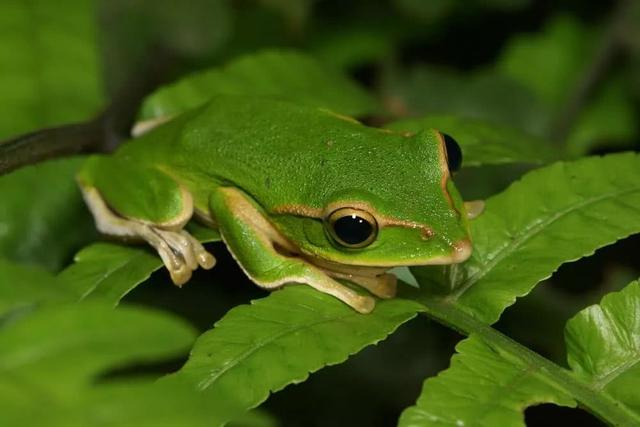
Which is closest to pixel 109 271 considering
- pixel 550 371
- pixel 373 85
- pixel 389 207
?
pixel 389 207

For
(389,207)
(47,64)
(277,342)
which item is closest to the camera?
(277,342)

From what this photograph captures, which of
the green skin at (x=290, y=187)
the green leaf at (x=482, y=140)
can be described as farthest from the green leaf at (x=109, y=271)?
the green leaf at (x=482, y=140)

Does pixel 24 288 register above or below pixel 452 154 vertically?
above

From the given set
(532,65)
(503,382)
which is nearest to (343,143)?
(503,382)

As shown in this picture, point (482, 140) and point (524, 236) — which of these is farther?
point (482, 140)

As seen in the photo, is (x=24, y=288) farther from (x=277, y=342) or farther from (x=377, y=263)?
(x=377, y=263)

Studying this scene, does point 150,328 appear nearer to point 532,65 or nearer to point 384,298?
point 384,298

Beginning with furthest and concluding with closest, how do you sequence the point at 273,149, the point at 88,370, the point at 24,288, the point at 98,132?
1. the point at 98,132
2. the point at 273,149
3. the point at 24,288
4. the point at 88,370

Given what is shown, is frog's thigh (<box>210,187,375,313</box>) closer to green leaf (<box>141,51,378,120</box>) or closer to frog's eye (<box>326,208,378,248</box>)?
frog's eye (<box>326,208,378,248</box>)
